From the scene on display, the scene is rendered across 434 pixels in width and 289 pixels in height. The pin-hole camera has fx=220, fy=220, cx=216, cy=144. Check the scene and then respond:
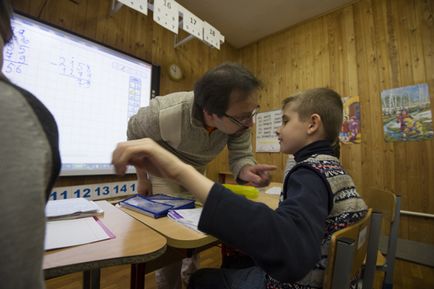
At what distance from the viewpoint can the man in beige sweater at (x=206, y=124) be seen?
3.01 feet

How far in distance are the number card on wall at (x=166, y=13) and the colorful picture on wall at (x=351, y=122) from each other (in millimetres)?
1876

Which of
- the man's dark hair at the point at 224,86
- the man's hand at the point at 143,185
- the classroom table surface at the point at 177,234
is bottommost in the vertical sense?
the classroom table surface at the point at 177,234

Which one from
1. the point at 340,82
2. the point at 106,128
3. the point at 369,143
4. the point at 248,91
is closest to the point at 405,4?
the point at 340,82

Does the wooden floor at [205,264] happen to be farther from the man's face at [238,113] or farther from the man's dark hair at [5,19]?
the man's dark hair at [5,19]

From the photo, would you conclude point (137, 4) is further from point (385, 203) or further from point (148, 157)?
point (385, 203)

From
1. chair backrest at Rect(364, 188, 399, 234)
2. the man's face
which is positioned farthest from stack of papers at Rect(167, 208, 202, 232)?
chair backrest at Rect(364, 188, 399, 234)

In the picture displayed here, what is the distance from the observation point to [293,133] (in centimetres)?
75

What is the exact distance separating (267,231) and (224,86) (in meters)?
0.66

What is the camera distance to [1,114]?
18 centimetres

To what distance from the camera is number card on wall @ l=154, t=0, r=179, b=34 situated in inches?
67.0

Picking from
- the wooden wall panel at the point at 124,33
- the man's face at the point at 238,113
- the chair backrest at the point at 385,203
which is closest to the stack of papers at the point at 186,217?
the man's face at the point at 238,113

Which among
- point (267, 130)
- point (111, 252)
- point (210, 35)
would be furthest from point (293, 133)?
point (267, 130)

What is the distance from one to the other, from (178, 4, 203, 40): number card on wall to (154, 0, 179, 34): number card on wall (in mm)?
123

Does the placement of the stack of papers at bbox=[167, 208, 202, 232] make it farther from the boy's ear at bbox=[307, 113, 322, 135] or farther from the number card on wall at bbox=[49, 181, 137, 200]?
the number card on wall at bbox=[49, 181, 137, 200]
